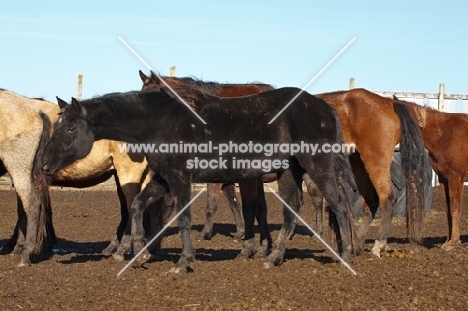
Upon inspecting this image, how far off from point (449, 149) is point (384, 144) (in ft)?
5.64

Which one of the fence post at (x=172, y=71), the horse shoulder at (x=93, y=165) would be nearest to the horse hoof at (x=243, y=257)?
the horse shoulder at (x=93, y=165)

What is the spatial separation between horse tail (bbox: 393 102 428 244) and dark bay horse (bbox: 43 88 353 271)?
182 centimetres

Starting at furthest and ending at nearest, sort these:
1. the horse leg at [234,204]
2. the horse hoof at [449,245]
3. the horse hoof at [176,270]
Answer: the horse leg at [234,204] < the horse hoof at [449,245] < the horse hoof at [176,270]

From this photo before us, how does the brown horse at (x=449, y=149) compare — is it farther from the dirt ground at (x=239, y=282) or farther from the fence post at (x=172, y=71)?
the fence post at (x=172, y=71)

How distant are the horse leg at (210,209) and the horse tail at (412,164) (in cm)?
361

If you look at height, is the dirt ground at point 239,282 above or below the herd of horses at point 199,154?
below

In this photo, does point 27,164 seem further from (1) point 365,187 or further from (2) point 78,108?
(1) point 365,187

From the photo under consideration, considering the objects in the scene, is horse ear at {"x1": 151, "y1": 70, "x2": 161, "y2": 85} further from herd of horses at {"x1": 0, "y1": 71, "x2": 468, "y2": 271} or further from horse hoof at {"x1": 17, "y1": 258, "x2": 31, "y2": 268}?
horse hoof at {"x1": 17, "y1": 258, "x2": 31, "y2": 268}

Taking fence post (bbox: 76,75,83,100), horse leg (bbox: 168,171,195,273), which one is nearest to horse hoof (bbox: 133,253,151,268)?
horse leg (bbox: 168,171,195,273)

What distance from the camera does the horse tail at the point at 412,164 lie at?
997 centimetres

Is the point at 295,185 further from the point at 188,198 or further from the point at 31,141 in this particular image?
the point at 31,141

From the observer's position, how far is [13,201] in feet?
55.1

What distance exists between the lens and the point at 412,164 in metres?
10.1

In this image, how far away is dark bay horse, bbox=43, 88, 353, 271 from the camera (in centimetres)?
798
